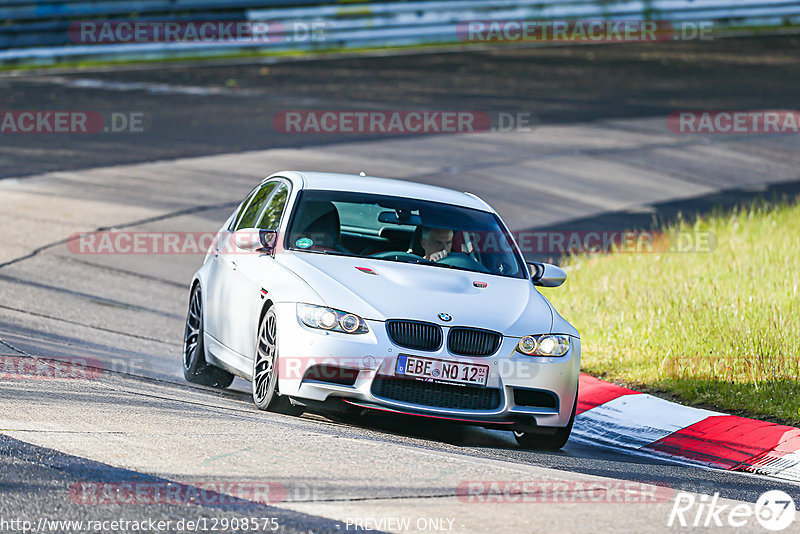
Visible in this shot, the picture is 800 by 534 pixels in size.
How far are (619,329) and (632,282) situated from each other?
1889 millimetres

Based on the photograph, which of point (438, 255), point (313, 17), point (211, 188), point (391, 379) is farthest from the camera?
point (313, 17)

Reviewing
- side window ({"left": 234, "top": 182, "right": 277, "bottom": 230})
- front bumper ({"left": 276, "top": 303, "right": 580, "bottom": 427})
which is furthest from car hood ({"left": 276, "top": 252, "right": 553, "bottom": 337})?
side window ({"left": 234, "top": 182, "right": 277, "bottom": 230})

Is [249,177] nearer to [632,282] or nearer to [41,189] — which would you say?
[41,189]

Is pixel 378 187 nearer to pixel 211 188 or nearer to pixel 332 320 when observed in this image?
pixel 332 320

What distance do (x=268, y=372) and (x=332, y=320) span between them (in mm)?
643

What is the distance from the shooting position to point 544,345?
7617 millimetres

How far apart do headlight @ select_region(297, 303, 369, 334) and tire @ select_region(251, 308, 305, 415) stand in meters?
0.26

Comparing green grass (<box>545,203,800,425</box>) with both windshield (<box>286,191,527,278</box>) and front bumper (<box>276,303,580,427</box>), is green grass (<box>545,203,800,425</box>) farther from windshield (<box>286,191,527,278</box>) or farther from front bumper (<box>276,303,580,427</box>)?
front bumper (<box>276,303,580,427</box>)

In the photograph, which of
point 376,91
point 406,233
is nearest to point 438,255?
point 406,233

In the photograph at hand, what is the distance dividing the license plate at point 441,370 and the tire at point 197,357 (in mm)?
2269

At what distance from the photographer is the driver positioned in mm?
8680

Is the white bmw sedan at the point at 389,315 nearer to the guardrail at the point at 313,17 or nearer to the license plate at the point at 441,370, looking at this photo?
the license plate at the point at 441,370

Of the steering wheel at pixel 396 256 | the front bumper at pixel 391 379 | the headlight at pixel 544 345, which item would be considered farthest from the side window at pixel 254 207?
the headlight at pixel 544 345

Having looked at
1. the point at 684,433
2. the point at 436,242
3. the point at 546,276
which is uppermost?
the point at 436,242
